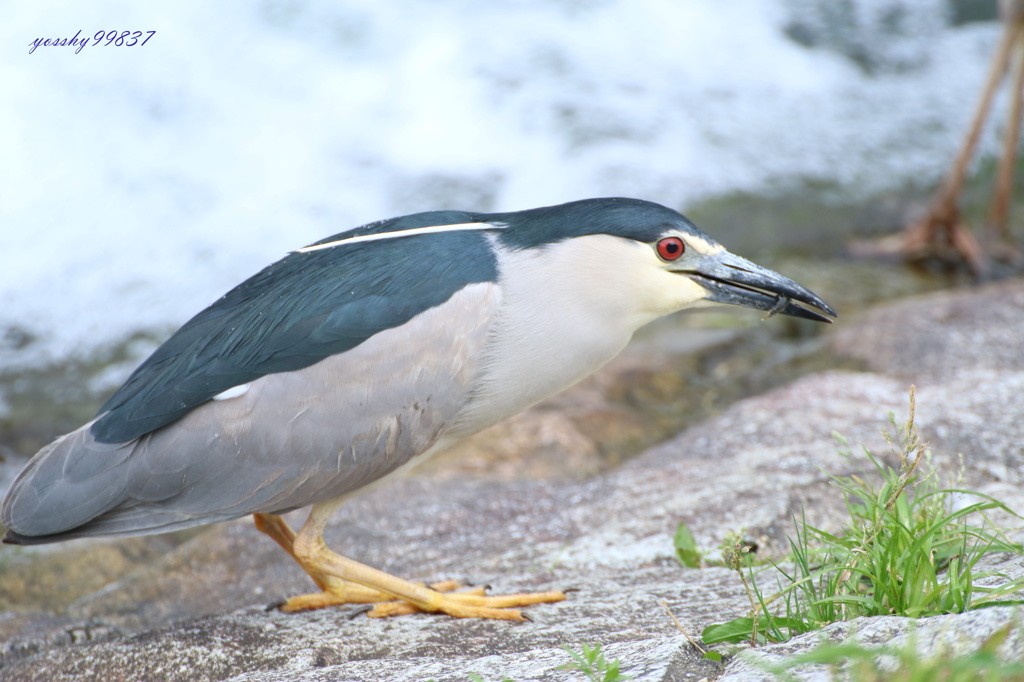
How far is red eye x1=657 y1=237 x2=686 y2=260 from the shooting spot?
3.01 meters

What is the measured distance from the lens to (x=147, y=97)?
392 inches

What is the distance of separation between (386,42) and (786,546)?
908 cm

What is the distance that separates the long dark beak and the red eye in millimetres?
79

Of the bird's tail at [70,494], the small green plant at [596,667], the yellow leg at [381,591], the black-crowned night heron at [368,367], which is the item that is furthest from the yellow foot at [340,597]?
the small green plant at [596,667]

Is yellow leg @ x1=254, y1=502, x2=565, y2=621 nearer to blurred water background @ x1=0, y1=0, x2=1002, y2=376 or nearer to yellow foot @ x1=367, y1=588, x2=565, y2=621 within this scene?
yellow foot @ x1=367, y1=588, x2=565, y2=621

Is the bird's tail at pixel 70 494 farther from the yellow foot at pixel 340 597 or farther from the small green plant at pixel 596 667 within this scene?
the small green plant at pixel 596 667

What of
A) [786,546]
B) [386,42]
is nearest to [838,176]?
[386,42]

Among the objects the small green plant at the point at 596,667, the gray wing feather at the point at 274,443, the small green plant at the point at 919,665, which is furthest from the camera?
the gray wing feather at the point at 274,443

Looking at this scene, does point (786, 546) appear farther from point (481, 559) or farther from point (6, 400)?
point (6, 400)

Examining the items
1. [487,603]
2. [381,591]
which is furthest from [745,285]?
[381,591]

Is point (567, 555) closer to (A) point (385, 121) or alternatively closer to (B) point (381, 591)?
(B) point (381, 591)

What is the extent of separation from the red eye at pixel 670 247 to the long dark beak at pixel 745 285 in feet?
0.26

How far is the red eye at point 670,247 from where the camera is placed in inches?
118

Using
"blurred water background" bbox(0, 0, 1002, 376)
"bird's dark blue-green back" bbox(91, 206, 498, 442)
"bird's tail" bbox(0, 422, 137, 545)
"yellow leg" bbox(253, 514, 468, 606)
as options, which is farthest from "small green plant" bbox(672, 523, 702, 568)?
"blurred water background" bbox(0, 0, 1002, 376)
